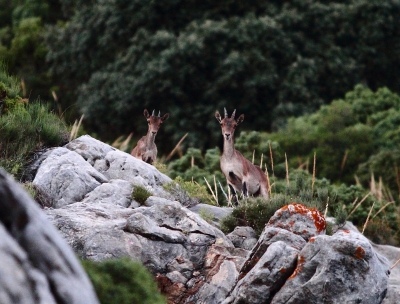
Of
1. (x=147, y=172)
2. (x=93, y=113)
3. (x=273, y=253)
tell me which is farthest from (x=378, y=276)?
(x=93, y=113)

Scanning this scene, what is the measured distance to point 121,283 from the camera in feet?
21.8

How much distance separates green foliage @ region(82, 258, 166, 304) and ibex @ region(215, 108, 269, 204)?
8.92 meters

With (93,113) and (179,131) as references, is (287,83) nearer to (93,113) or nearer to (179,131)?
(179,131)

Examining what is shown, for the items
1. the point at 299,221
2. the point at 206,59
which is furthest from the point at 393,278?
the point at 206,59

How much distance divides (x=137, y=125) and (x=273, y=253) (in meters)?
24.6

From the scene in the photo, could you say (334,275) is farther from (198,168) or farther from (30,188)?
(198,168)

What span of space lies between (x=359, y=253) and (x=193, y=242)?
2.34m

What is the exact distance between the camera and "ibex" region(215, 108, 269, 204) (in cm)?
1584

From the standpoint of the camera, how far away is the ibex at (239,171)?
15.8 metres

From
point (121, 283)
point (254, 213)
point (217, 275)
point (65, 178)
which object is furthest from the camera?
point (254, 213)

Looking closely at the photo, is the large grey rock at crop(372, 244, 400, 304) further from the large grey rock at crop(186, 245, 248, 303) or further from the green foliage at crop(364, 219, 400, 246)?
the green foliage at crop(364, 219, 400, 246)

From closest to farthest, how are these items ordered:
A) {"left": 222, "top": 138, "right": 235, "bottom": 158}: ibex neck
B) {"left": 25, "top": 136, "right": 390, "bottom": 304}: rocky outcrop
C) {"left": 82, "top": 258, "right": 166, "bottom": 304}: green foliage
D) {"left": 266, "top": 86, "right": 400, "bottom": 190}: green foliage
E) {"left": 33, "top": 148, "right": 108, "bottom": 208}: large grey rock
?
{"left": 82, "top": 258, "right": 166, "bottom": 304}: green foliage, {"left": 25, "top": 136, "right": 390, "bottom": 304}: rocky outcrop, {"left": 33, "top": 148, "right": 108, "bottom": 208}: large grey rock, {"left": 222, "top": 138, "right": 235, "bottom": 158}: ibex neck, {"left": 266, "top": 86, "right": 400, "bottom": 190}: green foliage

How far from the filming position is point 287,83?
1302 inches

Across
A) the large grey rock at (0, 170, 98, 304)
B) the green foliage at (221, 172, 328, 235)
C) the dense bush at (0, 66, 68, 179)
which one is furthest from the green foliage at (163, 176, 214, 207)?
the large grey rock at (0, 170, 98, 304)
